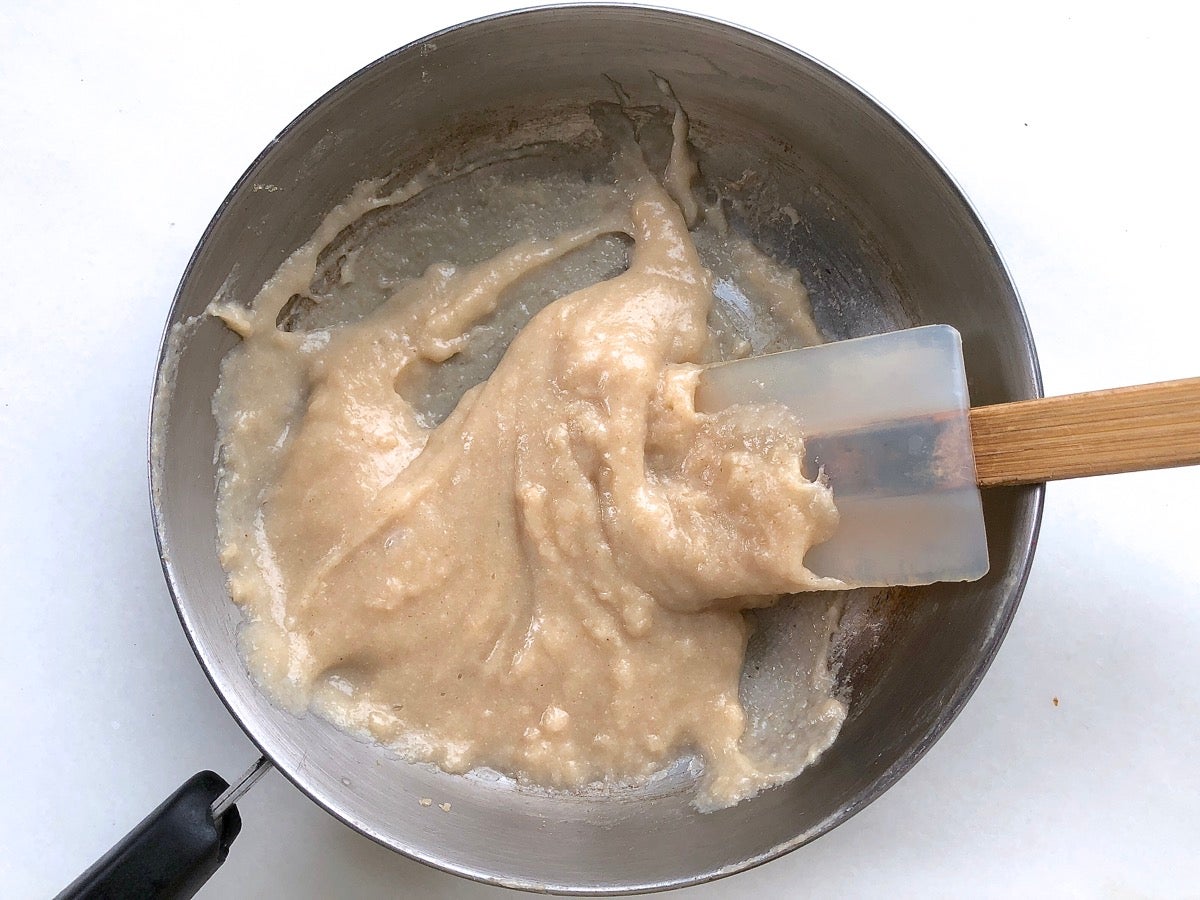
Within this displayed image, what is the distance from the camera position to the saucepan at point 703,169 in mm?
1564

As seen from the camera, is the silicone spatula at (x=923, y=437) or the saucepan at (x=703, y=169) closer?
the silicone spatula at (x=923, y=437)

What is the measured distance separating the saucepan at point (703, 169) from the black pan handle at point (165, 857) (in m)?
0.02

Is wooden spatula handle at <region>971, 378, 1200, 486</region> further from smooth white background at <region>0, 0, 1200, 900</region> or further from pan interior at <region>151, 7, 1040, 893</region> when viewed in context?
smooth white background at <region>0, 0, 1200, 900</region>

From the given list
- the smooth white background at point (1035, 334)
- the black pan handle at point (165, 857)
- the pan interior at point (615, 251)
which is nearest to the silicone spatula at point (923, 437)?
the pan interior at point (615, 251)

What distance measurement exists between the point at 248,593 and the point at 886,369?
4.16 feet

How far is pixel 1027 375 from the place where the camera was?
1.52 metres

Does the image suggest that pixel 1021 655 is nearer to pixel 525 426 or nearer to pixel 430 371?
pixel 525 426

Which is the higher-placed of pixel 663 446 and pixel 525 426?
pixel 525 426

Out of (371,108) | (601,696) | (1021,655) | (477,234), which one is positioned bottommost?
(1021,655)

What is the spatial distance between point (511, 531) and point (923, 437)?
0.77m

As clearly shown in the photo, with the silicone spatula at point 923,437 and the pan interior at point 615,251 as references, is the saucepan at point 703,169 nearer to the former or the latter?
the pan interior at point 615,251

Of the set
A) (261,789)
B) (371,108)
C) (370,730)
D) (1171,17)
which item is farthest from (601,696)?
(1171,17)

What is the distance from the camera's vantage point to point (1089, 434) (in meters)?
1.36

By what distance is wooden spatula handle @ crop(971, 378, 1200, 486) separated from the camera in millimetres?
1311
